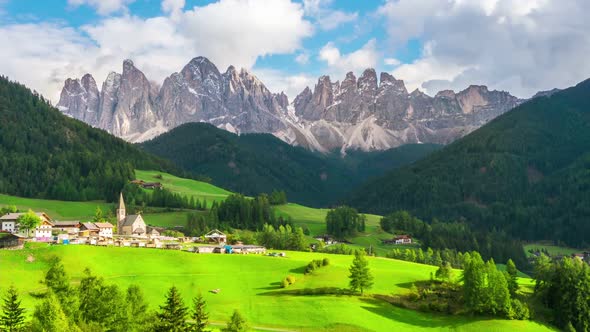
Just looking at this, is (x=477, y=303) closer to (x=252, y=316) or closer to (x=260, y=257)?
(x=252, y=316)

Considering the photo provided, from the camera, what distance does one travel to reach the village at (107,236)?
136375 millimetres

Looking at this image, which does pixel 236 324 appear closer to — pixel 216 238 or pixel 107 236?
pixel 107 236

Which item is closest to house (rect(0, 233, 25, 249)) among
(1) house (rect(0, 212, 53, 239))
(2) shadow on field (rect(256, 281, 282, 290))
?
(1) house (rect(0, 212, 53, 239))

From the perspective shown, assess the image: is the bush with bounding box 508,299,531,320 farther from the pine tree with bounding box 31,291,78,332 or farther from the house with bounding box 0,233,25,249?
the house with bounding box 0,233,25,249

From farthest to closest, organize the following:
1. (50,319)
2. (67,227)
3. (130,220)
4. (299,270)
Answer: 1. (130,220)
2. (67,227)
3. (299,270)
4. (50,319)

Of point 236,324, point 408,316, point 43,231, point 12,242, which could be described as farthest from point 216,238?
point 236,324

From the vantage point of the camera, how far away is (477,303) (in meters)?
103

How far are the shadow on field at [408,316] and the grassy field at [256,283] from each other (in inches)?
6.1

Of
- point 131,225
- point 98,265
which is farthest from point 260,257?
point 131,225

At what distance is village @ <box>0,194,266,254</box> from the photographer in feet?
447

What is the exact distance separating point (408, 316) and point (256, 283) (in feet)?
94.0

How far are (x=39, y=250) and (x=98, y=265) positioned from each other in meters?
12.9

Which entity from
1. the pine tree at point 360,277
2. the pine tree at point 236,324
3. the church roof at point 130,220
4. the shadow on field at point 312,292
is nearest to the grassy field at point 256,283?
the shadow on field at point 312,292

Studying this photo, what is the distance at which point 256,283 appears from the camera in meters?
114
